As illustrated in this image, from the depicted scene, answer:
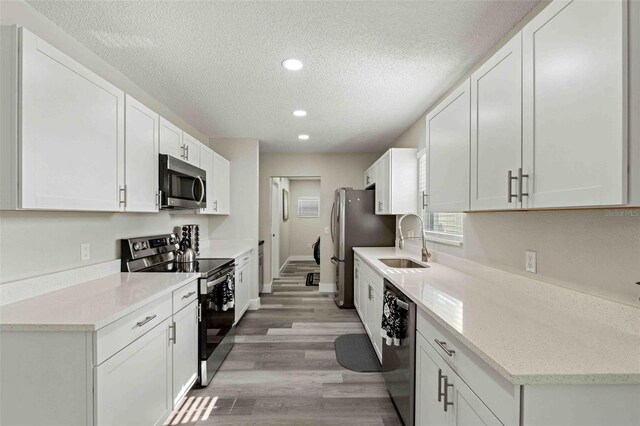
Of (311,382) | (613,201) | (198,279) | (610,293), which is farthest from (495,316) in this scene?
(198,279)

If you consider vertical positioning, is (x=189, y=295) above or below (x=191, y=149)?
below

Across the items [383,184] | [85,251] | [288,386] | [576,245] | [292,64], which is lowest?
[288,386]

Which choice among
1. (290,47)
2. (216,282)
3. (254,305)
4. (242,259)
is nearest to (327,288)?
(254,305)

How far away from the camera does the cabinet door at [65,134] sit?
1.26 meters

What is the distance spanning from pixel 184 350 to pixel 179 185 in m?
1.39

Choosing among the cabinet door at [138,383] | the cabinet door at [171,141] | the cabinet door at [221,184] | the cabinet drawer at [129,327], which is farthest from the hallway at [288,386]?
the cabinet door at [171,141]

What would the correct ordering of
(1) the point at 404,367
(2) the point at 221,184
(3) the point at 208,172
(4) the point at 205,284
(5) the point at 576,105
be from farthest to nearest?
(2) the point at 221,184, (3) the point at 208,172, (4) the point at 205,284, (1) the point at 404,367, (5) the point at 576,105

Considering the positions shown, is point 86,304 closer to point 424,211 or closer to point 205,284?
point 205,284

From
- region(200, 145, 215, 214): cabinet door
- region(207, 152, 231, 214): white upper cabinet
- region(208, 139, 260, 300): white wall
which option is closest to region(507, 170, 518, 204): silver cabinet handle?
region(200, 145, 215, 214): cabinet door

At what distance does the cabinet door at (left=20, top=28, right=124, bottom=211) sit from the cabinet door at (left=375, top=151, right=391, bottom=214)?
2.69 meters

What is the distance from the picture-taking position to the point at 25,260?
156 centimetres

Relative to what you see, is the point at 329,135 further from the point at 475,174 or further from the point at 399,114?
the point at 475,174

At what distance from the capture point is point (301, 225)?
8.81m

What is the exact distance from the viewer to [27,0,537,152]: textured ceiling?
1.63 metres
